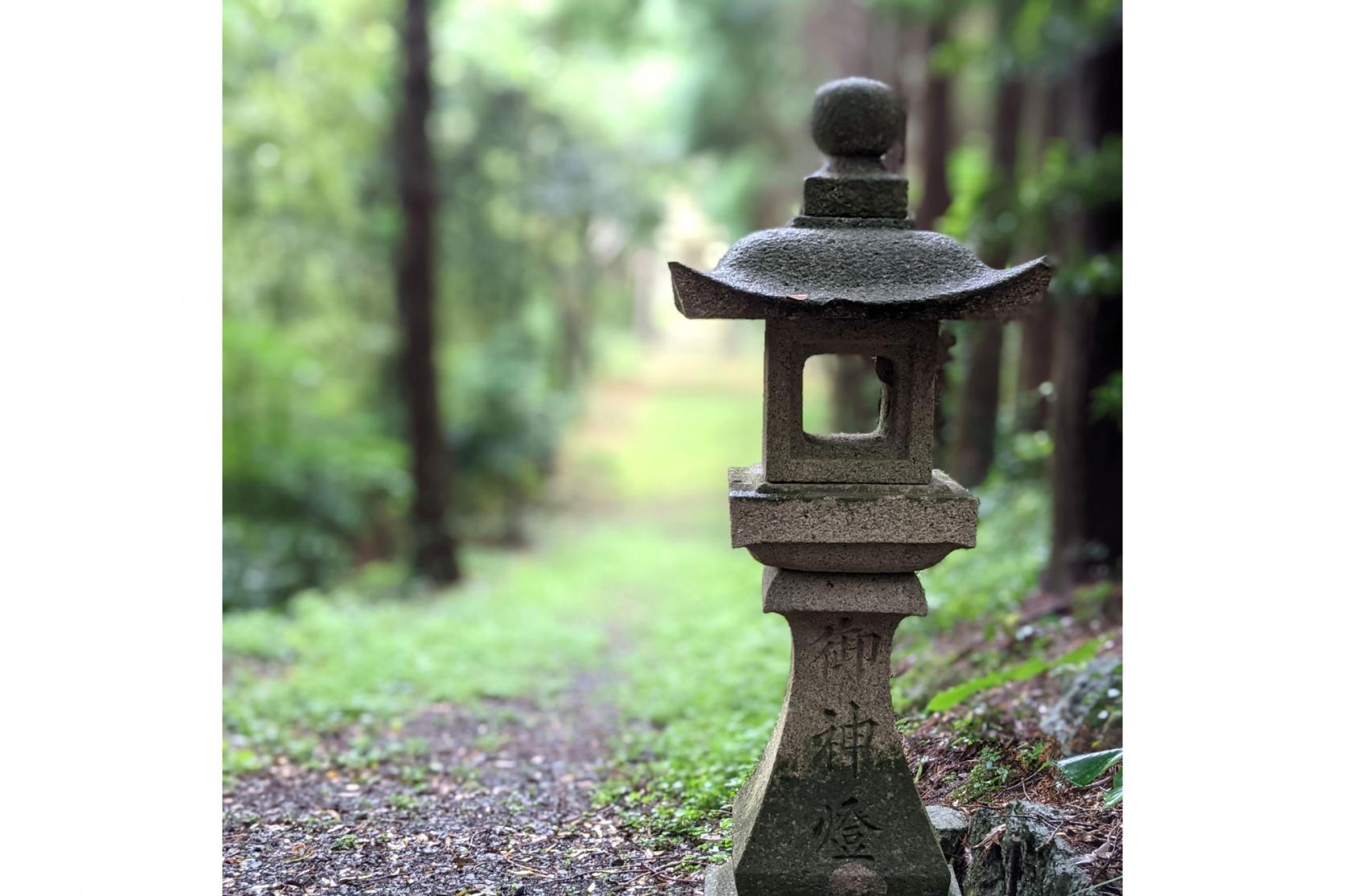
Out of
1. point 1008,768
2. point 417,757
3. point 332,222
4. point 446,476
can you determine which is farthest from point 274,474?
point 1008,768

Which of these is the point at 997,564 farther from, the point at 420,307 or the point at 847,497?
the point at 420,307

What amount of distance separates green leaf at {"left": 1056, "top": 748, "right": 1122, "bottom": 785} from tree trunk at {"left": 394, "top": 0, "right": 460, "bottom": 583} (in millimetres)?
7750

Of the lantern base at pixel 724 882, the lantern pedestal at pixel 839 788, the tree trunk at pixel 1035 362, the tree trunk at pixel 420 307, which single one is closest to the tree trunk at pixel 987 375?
the tree trunk at pixel 1035 362

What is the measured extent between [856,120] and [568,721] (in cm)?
401

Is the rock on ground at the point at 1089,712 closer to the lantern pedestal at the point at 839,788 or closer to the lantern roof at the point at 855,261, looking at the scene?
the lantern pedestal at the point at 839,788

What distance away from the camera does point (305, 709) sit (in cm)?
618

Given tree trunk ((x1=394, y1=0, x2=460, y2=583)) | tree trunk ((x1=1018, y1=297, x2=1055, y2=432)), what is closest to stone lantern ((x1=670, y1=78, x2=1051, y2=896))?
tree trunk ((x1=1018, y1=297, x2=1055, y2=432))

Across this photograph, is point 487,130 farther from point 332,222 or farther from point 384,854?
point 384,854

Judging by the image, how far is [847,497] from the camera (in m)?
3.20

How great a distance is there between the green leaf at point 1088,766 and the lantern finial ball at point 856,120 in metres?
2.19

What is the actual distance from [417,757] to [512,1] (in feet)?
43.5

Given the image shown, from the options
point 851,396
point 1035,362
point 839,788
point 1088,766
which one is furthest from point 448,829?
point 851,396

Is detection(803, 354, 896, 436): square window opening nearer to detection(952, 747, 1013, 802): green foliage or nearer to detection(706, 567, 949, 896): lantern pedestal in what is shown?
detection(952, 747, 1013, 802): green foliage

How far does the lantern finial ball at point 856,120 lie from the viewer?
3.38m
